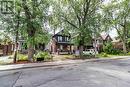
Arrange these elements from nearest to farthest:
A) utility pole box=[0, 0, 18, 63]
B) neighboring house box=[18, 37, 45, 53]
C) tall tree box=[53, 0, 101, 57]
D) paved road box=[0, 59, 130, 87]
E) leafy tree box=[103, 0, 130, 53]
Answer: paved road box=[0, 59, 130, 87], utility pole box=[0, 0, 18, 63], neighboring house box=[18, 37, 45, 53], tall tree box=[53, 0, 101, 57], leafy tree box=[103, 0, 130, 53]

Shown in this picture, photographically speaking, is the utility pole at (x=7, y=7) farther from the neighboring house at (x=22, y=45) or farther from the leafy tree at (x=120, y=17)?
the leafy tree at (x=120, y=17)

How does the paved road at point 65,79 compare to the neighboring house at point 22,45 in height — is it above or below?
below

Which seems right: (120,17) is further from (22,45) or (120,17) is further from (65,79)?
(65,79)

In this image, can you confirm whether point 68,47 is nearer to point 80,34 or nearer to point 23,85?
point 80,34

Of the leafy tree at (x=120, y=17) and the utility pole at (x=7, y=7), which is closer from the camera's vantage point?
the utility pole at (x=7, y=7)

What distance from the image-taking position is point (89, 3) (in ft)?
113

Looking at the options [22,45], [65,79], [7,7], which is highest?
[7,7]

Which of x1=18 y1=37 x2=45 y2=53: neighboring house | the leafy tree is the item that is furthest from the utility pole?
the leafy tree

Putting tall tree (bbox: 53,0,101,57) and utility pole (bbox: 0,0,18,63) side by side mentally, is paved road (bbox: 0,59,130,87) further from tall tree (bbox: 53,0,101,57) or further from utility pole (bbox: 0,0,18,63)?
tall tree (bbox: 53,0,101,57)

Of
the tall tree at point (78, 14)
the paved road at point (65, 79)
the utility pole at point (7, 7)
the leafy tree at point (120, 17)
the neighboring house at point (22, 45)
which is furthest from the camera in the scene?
the leafy tree at point (120, 17)

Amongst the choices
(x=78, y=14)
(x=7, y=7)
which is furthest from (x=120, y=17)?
(x=7, y=7)

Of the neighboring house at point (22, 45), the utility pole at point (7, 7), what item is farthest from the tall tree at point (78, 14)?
the utility pole at point (7, 7)

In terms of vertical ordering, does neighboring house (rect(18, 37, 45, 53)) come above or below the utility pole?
below

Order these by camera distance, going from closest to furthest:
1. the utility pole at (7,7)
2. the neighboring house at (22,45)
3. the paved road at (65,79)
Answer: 1. the paved road at (65,79)
2. the utility pole at (7,7)
3. the neighboring house at (22,45)
